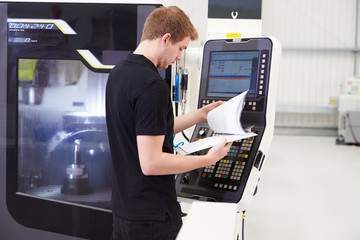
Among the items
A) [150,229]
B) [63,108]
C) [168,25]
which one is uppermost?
[168,25]

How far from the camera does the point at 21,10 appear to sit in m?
2.12

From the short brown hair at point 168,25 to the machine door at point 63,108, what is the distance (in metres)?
0.66

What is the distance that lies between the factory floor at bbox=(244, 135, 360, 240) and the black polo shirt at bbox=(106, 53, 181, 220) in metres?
1.99

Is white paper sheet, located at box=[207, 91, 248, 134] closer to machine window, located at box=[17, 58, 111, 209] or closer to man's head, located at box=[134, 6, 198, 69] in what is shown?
man's head, located at box=[134, 6, 198, 69]

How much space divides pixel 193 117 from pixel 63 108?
734 millimetres

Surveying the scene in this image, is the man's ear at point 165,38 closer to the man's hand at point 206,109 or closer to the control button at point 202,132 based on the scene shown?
the man's hand at point 206,109

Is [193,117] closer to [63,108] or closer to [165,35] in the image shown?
[165,35]

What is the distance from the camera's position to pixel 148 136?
1310mm

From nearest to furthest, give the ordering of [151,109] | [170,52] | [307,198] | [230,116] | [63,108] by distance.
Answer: [151,109] → [170,52] → [230,116] → [63,108] → [307,198]

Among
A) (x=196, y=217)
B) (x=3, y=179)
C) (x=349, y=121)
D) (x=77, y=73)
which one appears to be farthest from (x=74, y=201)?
(x=349, y=121)

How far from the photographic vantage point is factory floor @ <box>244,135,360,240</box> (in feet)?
11.2

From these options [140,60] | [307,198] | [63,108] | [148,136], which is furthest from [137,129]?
[307,198]

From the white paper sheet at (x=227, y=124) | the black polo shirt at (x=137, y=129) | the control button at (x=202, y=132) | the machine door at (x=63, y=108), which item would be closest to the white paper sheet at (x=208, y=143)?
the white paper sheet at (x=227, y=124)

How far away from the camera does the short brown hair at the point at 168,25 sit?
54.7 inches
